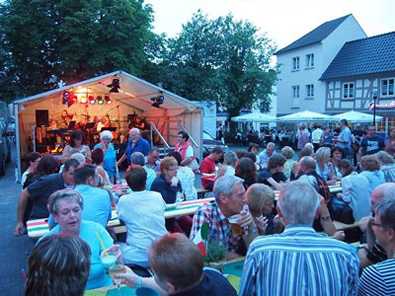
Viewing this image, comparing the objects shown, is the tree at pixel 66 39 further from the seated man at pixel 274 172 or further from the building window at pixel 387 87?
the building window at pixel 387 87

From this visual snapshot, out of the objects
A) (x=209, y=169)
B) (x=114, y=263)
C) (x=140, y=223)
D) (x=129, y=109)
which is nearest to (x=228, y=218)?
(x=140, y=223)

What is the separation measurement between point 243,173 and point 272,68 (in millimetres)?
24560

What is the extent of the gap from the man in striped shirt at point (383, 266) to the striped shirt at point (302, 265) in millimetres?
61

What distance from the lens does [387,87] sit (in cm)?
2419

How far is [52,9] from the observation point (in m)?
17.6

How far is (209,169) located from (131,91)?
8259mm

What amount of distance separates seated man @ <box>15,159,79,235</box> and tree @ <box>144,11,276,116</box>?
17.7m

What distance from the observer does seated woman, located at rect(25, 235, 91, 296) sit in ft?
4.18

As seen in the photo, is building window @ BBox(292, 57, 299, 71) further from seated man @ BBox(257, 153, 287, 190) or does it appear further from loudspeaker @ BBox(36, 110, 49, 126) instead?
seated man @ BBox(257, 153, 287, 190)

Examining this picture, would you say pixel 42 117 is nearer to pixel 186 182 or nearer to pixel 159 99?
pixel 159 99

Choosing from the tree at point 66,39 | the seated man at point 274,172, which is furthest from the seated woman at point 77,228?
the tree at point 66,39

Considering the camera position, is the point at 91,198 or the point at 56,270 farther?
the point at 91,198

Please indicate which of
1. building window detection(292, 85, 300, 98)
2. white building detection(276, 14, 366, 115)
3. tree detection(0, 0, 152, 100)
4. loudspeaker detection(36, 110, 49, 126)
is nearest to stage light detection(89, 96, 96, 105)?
loudspeaker detection(36, 110, 49, 126)

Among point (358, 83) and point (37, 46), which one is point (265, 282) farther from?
point (358, 83)
